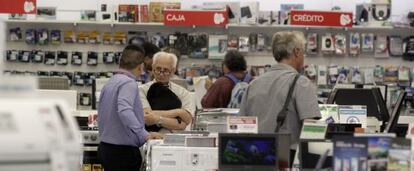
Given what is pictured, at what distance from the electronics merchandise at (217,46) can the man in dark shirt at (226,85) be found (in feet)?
12.0

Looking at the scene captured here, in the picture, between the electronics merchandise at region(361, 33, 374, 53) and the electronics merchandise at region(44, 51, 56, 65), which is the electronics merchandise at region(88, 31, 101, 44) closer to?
the electronics merchandise at region(44, 51, 56, 65)

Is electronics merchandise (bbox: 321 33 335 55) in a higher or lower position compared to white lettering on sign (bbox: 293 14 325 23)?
lower

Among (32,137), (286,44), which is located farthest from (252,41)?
(32,137)

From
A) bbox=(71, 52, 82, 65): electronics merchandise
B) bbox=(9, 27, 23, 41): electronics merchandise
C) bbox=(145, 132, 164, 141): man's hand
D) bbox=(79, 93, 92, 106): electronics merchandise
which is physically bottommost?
bbox=(79, 93, 92, 106): electronics merchandise

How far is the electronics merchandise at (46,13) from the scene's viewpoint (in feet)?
35.7

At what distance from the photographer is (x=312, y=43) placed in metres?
11.1

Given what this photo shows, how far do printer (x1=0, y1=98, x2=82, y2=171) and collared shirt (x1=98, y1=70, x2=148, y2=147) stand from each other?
3.51m

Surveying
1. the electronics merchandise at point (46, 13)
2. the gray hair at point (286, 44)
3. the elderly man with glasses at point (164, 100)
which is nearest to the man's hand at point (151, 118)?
the elderly man with glasses at point (164, 100)

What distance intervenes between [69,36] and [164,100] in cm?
533

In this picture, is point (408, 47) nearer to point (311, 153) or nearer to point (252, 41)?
point (252, 41)

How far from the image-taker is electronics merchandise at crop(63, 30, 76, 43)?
11.0 meters

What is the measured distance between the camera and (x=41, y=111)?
1824mm

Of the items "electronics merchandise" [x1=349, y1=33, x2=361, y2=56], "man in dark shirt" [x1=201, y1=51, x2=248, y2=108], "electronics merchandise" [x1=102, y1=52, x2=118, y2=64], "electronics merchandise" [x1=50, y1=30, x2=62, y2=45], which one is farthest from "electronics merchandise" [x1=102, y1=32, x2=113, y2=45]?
"man in dark shirt" [x1=201, y1=51, x2=248, y2=108]

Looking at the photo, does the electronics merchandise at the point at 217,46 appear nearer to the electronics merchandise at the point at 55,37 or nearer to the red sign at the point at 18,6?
the electronics merchandise at the point at 55,37
